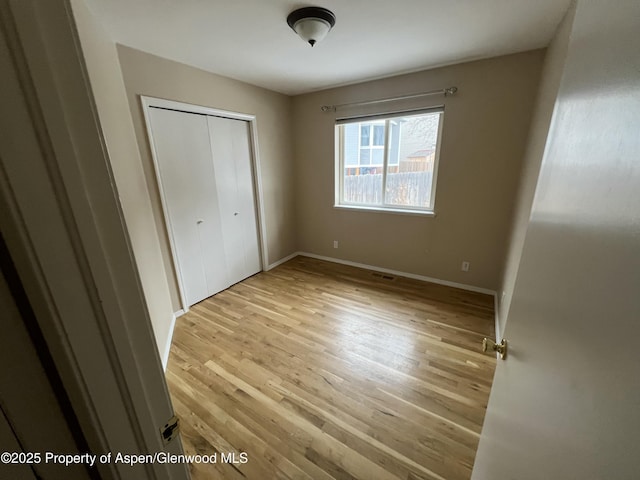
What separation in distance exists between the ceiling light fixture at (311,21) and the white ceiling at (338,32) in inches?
1.6

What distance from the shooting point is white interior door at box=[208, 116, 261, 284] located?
9.02 feet

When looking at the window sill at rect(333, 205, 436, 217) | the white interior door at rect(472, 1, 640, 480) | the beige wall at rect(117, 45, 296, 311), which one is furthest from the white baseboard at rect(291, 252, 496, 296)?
the white interior door at rect(472, 1, 640, 480)

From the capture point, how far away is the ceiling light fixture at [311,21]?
150cm

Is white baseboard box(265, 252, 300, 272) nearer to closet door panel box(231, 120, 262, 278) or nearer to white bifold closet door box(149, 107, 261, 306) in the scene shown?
closet door panel box(231, 120, 262, 278)

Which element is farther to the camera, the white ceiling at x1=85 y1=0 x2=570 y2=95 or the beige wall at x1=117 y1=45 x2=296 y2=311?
the beige wall at x1=117 y1=45 x2=296 y2=311

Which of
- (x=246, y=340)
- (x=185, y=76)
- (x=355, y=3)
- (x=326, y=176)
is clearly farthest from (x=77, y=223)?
(x=326, y=176)

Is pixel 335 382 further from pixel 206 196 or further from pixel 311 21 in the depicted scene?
pixel 311 21

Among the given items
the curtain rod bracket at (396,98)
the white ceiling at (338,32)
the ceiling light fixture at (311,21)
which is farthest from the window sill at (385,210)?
the ceiling light fixture at (311,21)

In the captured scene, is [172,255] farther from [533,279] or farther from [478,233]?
[478,233]

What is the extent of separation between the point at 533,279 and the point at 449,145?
2.44 meters

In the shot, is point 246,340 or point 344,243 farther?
point 344,243

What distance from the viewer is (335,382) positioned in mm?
1709

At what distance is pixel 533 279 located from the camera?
25.3 inches

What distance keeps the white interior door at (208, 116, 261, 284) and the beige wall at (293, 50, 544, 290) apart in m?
0.95
